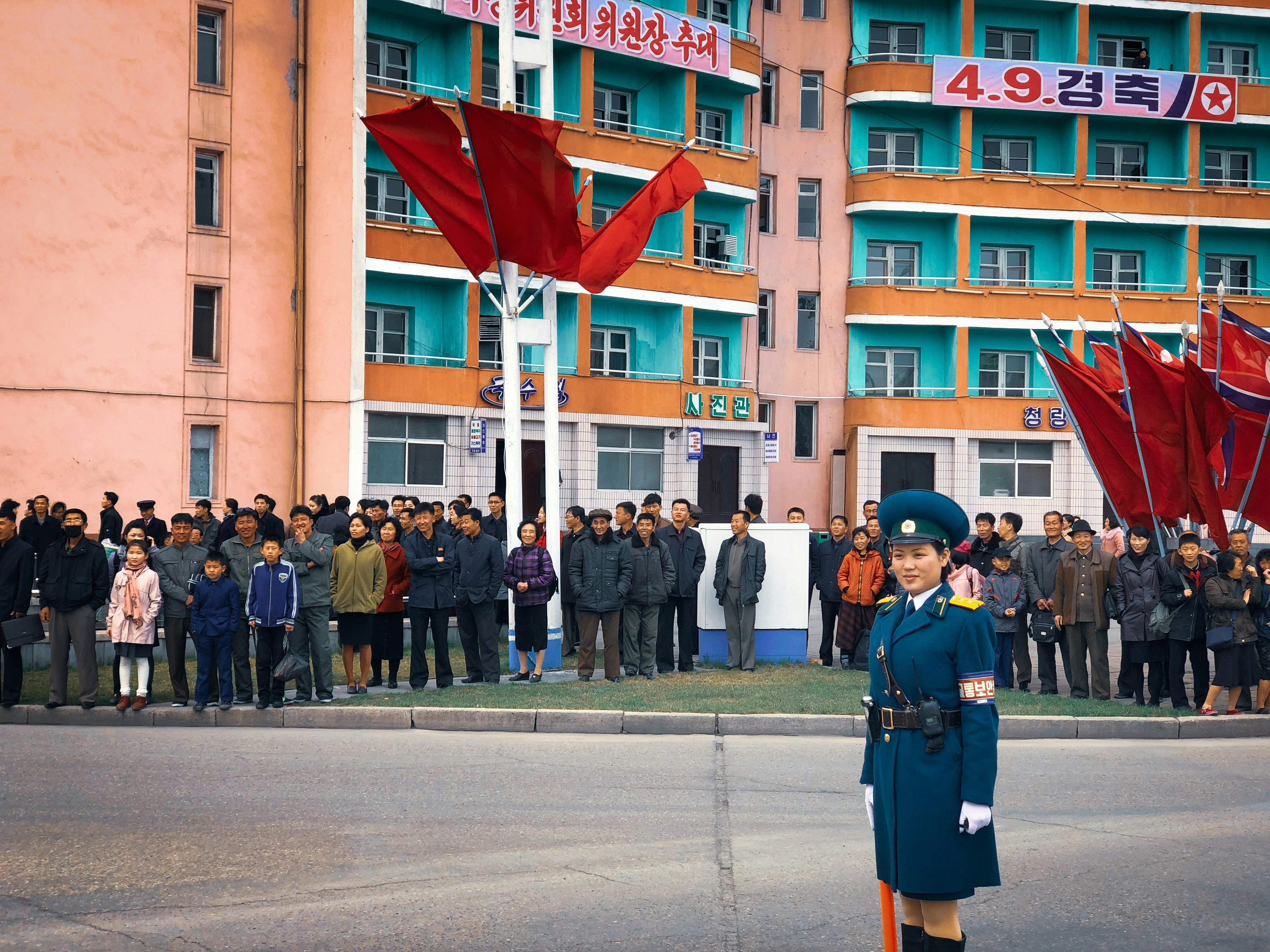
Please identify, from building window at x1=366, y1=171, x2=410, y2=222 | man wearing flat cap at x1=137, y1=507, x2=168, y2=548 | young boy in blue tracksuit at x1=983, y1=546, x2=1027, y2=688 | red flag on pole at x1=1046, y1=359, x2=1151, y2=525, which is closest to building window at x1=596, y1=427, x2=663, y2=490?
building window at x1=366, y1=171, x2=410, y2=222

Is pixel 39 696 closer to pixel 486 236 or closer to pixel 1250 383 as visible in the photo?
pixel 486 236

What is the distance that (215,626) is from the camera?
13500 mm

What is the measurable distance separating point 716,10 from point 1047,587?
27.7m

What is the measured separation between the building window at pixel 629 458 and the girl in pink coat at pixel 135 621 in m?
20.7

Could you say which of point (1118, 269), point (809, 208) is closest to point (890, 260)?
point (809, 208)

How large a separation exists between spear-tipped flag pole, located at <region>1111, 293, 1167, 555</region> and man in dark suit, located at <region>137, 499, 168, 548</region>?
43.8 ft

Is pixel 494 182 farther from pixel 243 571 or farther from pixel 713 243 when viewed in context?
pixel 713 243

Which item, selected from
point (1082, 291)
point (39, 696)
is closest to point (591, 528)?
point (39, 696)

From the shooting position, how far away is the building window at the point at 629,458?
113ft

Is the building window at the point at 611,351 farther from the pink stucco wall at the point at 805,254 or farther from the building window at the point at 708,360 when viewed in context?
the pink stucco wall at the point at 805,254

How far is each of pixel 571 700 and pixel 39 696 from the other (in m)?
5.66

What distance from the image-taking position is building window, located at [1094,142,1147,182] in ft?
140

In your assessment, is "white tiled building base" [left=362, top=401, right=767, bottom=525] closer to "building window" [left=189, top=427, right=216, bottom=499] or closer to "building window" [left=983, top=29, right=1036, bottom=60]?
"building window" [left=189, top=427, right=216, bottom=499]

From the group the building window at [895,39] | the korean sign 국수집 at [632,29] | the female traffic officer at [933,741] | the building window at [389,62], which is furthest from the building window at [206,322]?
the female traffic officer at [933,741]
